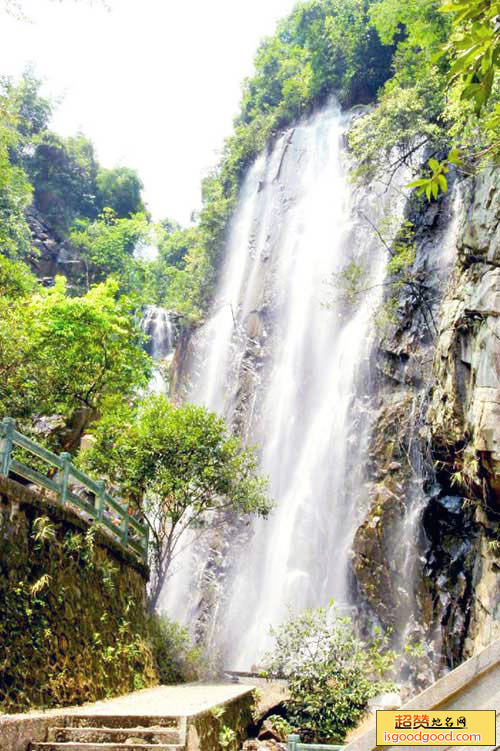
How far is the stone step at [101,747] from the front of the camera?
493cm

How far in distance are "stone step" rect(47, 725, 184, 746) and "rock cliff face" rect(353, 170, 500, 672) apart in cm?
568

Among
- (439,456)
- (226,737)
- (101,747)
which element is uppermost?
(439,456)

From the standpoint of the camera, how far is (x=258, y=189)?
86.9ft

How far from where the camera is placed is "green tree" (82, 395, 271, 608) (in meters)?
11.5

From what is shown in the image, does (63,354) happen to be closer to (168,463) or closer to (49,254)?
(168,463)

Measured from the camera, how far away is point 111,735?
5215 millimetres

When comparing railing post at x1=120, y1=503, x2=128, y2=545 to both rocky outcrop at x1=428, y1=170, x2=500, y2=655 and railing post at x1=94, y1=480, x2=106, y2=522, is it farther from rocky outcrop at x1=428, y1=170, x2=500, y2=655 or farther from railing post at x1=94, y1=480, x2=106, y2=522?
rocky outcrop at x1=428, y1=170, x2=500, y2=655

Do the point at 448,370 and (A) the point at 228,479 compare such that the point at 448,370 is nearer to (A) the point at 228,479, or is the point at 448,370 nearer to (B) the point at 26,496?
(A) the point at 228,479

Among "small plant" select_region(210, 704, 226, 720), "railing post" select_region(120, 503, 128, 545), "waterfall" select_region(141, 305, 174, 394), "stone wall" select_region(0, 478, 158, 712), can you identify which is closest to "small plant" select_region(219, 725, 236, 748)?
"small plant" select_region(210, 704, 226, 720)

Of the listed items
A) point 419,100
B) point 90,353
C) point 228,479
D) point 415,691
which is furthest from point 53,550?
point 419,100

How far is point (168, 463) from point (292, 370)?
826 centimetres

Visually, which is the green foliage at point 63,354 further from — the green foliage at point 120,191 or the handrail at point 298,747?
the green foliage at point 120,191

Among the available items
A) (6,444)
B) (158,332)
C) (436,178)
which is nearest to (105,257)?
(158,332)

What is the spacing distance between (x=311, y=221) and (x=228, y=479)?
1336cm
